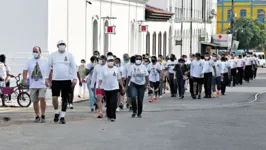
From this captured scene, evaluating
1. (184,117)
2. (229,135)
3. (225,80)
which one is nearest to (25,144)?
(229,135)

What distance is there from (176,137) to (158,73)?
13.0 meters

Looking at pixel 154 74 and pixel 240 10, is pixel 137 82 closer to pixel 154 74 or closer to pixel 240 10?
pixel 154 74

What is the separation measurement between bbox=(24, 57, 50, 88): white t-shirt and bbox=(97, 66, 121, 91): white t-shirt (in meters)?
1.82

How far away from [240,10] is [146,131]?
341ft

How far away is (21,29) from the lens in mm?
28562

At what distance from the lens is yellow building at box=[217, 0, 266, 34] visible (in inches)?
4592

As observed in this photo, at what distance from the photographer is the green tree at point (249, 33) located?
316 feet

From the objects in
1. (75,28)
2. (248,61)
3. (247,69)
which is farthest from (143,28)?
(75,28)

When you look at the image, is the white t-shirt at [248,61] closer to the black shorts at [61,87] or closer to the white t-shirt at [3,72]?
the white t-shirt at [3,72]

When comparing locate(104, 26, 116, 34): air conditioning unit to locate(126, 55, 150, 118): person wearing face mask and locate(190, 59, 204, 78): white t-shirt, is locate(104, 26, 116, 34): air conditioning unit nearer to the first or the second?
locate(190, 59, 204, 78): white t-shirt

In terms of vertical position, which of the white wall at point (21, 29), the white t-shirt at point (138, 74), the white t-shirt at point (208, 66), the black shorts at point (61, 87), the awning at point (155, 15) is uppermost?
the awning at point (155, 15)

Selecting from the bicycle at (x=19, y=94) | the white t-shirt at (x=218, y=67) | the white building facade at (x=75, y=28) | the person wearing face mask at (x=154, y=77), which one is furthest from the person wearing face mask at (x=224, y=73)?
the bicycle at (x=19, y=94)

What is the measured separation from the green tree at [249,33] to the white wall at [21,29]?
68734 millimetres

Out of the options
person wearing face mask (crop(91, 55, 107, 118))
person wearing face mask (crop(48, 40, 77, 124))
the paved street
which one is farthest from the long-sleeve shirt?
person wearing face mask (crop(91, 55, 107, 118))
